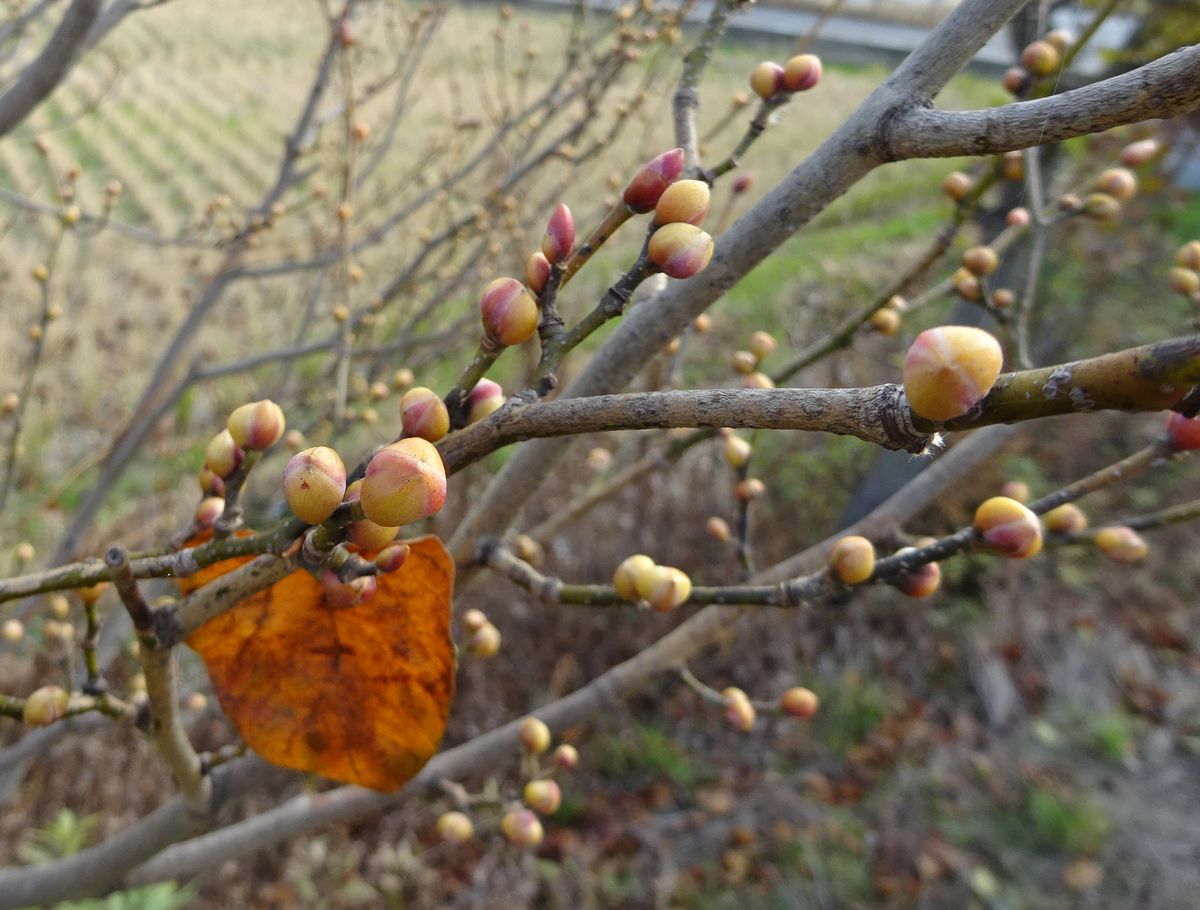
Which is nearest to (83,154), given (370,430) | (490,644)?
(370,430)

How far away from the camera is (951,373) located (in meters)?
0.32

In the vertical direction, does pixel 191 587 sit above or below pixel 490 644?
above

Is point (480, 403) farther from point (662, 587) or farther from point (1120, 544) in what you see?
point (1120, 544)

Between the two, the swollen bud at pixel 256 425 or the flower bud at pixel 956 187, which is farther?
the flower bud at pixel 956 187

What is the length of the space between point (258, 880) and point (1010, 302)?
3.20 m

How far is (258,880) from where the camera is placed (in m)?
3.10

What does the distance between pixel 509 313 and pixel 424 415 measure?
82 mm

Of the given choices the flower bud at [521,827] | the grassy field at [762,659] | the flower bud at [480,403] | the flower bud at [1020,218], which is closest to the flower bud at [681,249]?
the flower bud at [480,403]

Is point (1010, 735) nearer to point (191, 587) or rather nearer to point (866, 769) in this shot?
point (866, 769)

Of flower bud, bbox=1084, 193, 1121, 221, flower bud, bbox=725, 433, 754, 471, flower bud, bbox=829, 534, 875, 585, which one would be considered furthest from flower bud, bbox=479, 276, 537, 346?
flower bud, bbox=1084, 193, 1121, 221

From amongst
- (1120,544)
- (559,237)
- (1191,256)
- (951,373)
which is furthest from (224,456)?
(1191,256)

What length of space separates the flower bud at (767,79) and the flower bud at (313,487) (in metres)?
0.63

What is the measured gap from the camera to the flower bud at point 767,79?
831mm

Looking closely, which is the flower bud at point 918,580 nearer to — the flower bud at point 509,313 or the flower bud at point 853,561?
the flower bud at point 853,561
